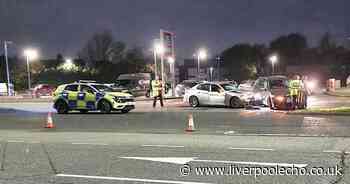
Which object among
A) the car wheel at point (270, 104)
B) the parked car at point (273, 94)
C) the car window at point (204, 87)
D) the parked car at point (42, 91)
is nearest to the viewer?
the parked car at point (273, 94)

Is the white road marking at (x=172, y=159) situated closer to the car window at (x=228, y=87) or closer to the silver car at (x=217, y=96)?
the silver car at (x=217, y=96)

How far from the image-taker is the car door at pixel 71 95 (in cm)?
2315

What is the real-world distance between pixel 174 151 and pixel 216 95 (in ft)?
48.7

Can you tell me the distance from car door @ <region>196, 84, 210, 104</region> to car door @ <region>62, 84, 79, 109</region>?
641 cm

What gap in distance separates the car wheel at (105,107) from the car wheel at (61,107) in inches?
80.2

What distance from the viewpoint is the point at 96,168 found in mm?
8617

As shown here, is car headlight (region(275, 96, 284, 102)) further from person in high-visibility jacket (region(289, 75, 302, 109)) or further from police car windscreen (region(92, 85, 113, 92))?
police car windscreen (region(92, 85, 113, 92))

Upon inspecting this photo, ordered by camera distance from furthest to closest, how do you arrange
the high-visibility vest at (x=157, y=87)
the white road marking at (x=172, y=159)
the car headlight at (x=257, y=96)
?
the high-visibility vest at (x=157, y=87)
the car headlight at (x=257, y=96)
the white road marking at (x=172, y=159)

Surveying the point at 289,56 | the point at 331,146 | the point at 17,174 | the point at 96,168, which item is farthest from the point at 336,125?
the point at 289,56

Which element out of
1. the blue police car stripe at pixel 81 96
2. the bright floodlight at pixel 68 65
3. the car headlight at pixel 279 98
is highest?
the bright floodlight at pixel 68 65

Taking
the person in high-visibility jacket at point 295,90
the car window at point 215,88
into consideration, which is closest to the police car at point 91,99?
the car window at point 215,88

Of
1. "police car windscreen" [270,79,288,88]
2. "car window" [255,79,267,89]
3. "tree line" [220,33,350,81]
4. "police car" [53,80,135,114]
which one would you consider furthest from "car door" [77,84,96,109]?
"tree line" [220,33,350,81]

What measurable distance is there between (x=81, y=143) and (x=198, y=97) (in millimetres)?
14001

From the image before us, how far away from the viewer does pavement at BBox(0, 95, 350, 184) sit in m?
7.76
